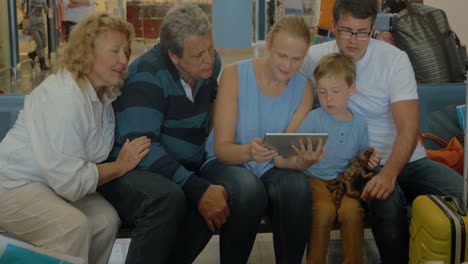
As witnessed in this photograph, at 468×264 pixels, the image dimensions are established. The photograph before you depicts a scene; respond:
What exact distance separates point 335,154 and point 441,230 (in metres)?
0.67

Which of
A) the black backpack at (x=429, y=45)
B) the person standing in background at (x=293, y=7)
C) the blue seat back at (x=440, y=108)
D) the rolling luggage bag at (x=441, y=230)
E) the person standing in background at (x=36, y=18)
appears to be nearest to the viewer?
the rolling luggage bag at (x=441, y=230)

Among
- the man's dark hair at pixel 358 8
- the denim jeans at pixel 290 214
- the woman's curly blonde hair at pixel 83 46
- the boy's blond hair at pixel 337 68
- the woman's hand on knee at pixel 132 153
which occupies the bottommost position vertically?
the denim jeans at pixel 290 214

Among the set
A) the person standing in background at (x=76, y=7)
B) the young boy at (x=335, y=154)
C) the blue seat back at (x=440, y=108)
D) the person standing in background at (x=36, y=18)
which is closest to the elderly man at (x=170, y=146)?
the young boy at (x=335, y=154)

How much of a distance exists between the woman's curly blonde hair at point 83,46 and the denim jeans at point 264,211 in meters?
0.72

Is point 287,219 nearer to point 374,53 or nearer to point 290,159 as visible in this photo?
point 290,159

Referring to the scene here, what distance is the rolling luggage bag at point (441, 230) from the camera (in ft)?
7.05

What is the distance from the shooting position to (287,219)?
8.15ft

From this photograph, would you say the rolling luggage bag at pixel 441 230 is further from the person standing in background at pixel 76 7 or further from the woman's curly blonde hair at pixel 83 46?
the person standing in background at pixel 76 7

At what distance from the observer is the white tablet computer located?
233cm

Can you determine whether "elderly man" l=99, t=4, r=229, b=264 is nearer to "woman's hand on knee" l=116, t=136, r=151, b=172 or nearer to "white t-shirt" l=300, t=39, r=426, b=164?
"woman's hand on knee" l=116, t=136, r=151, b=172

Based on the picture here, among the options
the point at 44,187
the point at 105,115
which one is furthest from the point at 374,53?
the point at 44,187

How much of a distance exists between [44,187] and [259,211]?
86 centimetres

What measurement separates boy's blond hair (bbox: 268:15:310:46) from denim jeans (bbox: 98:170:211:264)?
0.79 m

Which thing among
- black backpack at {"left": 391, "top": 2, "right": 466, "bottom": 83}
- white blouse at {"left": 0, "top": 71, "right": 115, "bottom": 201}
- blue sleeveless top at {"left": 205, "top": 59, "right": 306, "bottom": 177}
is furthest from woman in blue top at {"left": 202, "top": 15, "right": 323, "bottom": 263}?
black backpack at {"left": 391, "top": 2, "right": 466, "bottom": 83}
